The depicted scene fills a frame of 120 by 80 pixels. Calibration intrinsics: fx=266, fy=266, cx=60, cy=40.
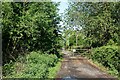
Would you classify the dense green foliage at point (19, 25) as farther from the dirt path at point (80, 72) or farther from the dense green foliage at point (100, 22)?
the dense green foliage at point (100, 22)

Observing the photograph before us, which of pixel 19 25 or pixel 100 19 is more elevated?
pixel 100 19

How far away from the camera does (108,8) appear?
2656cm

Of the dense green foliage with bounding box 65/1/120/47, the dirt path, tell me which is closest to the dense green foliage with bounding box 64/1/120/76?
the dense green foliage with bounding box 65/1/120/47

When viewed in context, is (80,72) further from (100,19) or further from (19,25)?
(100,19)

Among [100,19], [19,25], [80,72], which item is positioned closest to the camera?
[19,25]

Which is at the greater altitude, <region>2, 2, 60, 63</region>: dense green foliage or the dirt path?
<region>2, 2, 60, 63</region>: dense green foliage

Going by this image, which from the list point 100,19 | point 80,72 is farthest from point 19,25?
point 100,19

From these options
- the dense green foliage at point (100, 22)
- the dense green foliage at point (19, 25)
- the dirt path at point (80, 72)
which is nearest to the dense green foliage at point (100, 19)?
the dense green foliage at point (100, 22)

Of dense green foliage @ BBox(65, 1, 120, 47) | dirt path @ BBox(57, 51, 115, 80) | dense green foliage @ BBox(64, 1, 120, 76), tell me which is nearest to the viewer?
dirt path @ BBox(57, 51, 115, 80)

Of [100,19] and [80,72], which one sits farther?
[100,19]

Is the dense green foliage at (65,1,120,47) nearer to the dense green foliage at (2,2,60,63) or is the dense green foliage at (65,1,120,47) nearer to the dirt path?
the dirt path

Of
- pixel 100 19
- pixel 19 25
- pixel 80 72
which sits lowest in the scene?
pixel 80 72

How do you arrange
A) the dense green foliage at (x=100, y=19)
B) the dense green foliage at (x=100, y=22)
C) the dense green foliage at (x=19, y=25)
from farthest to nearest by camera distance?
the dense green foliage at (x=100, y=19)
the dense green foliage at (x=100, y=22)
the dense green foliage at (x=19, y=25)

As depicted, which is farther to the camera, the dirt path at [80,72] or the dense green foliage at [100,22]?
the dense green foliage at [100,22]
